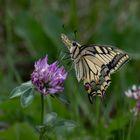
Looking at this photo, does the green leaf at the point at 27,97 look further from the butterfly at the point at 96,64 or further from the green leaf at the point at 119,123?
the green leaf at the point at 119,123

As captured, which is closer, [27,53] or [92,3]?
[27,53]

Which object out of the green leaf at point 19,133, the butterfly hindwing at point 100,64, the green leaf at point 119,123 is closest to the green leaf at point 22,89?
the butterfly hindwing at point 100,64

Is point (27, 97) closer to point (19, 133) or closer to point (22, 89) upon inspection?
point (22, 89)

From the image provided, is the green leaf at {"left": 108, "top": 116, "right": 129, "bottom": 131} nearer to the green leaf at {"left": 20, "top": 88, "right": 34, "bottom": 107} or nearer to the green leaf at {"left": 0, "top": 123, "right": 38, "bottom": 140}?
the green leaf at {"left": 0, "top": 123, "right": 38, "bottom": 140}

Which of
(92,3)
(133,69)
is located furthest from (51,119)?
→ (92,3)

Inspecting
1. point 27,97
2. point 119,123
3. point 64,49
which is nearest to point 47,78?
point 27,97

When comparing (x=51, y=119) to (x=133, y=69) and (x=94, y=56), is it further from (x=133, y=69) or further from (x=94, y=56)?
(x=133, y=69)
